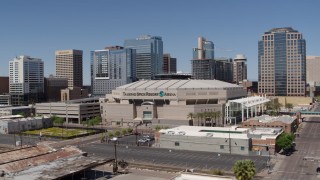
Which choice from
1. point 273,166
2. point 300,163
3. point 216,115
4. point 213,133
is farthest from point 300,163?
point 216,115

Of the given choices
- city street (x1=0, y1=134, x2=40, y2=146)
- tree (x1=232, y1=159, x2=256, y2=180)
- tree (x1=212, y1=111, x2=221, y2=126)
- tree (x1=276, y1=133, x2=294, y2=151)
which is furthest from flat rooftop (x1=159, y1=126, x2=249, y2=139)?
city street (x1=0, y1=134, x2=40, y2=146)

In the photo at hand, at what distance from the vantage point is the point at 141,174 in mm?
93312

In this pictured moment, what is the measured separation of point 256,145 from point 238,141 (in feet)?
19.7

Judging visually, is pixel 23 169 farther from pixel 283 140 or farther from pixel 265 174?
pixel 283 140

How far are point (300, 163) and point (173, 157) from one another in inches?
1389

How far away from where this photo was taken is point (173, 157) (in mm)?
113750

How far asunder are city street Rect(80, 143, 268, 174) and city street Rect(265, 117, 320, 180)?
510cm

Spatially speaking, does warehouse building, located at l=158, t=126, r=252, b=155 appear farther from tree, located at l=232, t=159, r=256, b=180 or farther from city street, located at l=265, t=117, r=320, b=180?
tree, located at l=232, t=159, r=256, b=180

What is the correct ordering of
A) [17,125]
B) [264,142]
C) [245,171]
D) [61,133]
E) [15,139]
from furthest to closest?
[17,125] < [61,133] < [15,139] < [264,142] < [245,171]

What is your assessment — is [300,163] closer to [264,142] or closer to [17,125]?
[264,142]

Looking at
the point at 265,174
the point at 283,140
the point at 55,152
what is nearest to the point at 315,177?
the point at 265,174

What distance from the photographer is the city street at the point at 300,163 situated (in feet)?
294

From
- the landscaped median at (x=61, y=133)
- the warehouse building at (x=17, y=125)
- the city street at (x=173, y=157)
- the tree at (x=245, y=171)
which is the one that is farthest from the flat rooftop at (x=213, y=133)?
the warehouse building at (x=17, y=125)

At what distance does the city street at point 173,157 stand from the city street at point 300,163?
5103mm
